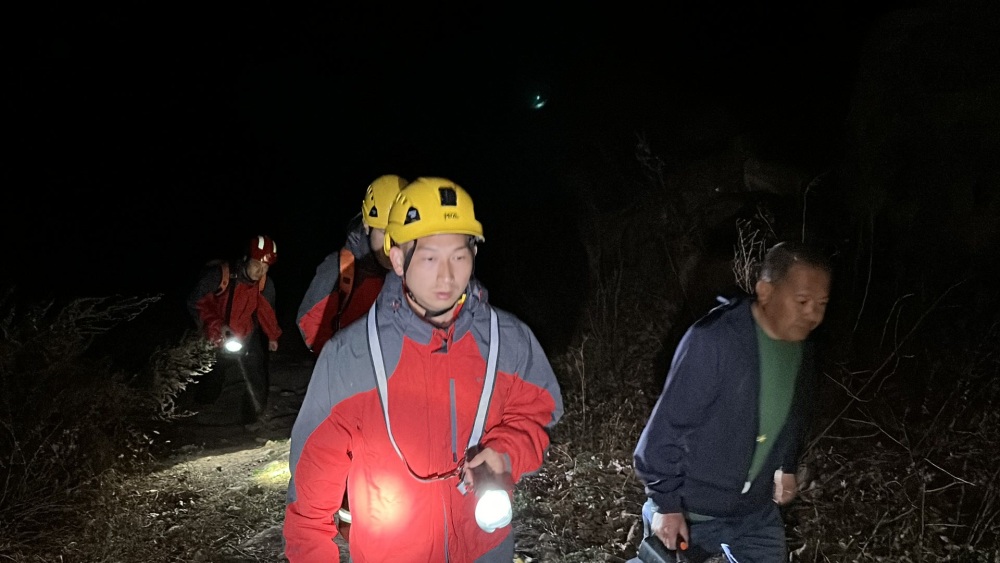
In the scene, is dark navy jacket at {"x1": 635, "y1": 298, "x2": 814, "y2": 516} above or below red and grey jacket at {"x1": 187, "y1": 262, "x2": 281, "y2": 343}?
below

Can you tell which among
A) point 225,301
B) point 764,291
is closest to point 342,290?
point 764,291

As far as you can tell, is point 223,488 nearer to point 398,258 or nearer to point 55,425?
point 55,425

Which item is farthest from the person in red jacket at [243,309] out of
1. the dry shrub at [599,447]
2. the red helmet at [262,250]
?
the dry shrub at [599,447]

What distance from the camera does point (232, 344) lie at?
6758mm

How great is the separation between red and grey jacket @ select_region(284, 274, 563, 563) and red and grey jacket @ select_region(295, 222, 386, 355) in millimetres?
1793

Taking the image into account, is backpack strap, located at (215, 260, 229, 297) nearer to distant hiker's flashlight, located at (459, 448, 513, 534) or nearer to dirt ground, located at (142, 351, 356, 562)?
dirt ground, located at (142, 351, 356, 562)

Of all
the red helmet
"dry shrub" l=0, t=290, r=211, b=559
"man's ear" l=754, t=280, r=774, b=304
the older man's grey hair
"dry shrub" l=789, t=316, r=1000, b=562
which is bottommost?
"dry shrub" l=789, t=316, r=1000, b=562

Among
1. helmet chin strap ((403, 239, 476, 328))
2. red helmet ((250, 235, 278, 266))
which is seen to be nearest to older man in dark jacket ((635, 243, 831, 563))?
helmet chin strap ((403, 239, 476, 328))

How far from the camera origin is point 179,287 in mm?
20578

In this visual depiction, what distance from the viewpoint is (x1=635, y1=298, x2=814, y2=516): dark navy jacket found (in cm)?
260

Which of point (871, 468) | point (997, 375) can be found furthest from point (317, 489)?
point (997, 375)

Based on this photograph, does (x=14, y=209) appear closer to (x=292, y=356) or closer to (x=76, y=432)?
(x=292, y=356)

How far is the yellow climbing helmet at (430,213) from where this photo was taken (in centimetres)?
227

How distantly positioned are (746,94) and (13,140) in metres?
20.4
